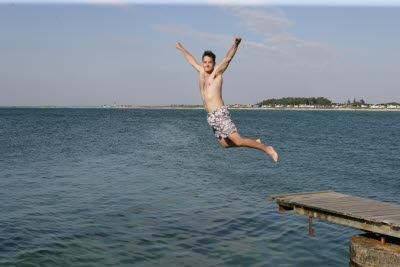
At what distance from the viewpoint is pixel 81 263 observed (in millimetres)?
12266

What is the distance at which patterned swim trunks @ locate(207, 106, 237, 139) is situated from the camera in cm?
905

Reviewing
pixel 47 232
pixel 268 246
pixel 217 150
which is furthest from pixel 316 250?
pixel 217 150

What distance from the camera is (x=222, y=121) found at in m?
9.12

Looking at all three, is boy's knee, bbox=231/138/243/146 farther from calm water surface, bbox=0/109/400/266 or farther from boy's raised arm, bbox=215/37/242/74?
calm water surface, bbox=0/109/400/266

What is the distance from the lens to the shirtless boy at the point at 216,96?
8586 mm

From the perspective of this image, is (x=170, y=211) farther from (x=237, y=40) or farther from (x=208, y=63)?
(x=237, y=40)

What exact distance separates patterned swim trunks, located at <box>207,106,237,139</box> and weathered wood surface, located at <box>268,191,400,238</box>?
4.82 meters

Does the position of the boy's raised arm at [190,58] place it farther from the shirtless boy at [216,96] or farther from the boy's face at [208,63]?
the boy's face at [208,63]

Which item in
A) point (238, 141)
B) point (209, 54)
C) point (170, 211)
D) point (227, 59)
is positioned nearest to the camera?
point (227, 59)

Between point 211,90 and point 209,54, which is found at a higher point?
point 209,54

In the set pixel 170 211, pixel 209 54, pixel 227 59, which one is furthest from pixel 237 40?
pixel 170 211

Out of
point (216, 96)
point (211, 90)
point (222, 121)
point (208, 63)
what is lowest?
point (222, 121)

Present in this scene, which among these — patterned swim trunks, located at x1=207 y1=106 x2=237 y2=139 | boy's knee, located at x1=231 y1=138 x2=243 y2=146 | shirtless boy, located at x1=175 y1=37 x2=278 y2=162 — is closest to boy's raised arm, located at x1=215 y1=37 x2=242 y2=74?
shirtless boy, located at x1=175 y1=37 x2=278 y2=162

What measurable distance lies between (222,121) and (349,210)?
5.43 m
